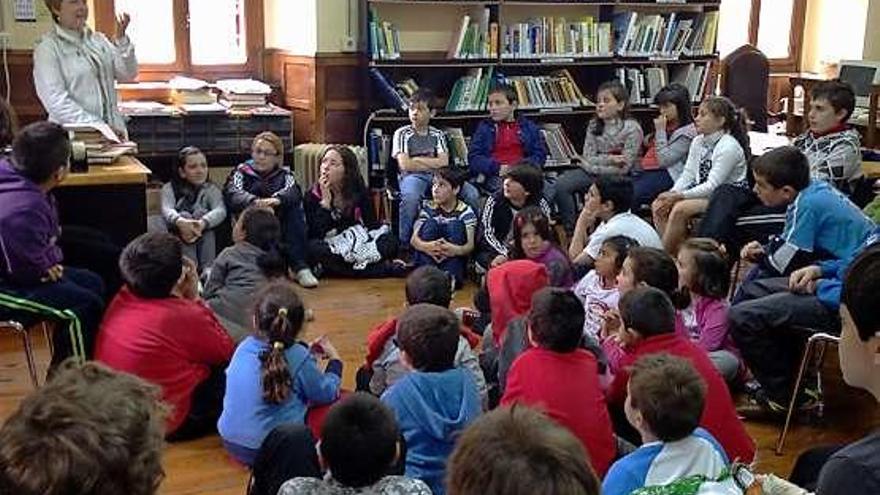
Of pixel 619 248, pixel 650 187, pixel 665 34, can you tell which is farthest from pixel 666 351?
pixel 665 34

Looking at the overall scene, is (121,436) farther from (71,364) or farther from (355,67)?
(355,67)

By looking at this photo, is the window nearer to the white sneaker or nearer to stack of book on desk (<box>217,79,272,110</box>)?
stack of book on desk (<box>217,79,272,110</box>)

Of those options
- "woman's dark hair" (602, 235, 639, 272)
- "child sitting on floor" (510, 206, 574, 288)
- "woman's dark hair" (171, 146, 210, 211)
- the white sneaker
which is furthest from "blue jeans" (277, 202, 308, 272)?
"woman's dark hair" (602, 235, 639, 272)

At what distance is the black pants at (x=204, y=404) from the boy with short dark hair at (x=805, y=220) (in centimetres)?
216

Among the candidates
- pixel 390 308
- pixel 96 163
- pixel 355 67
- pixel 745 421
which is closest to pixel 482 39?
pixel 355 67

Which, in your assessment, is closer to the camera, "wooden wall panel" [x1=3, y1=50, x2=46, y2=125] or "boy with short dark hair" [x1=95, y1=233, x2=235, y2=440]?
"boy with short dark hair" [x1=95, y1=233, x2=235, y2=440]

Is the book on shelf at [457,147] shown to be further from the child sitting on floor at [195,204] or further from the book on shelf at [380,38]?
the child sitting on floor at [195,204]

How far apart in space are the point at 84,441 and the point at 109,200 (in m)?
3.22

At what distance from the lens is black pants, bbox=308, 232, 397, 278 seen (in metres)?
5.46

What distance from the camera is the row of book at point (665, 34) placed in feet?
22.3

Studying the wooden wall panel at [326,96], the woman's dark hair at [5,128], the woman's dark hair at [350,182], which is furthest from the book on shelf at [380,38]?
the woman's dark hair at [5,128]

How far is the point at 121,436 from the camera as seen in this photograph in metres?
1.15

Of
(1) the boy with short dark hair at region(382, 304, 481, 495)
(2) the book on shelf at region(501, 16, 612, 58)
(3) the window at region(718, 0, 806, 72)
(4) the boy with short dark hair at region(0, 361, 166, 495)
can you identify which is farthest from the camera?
(3) the window at region(718, 0, 806, 72)

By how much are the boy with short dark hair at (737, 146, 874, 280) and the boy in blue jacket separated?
2.23 metres
